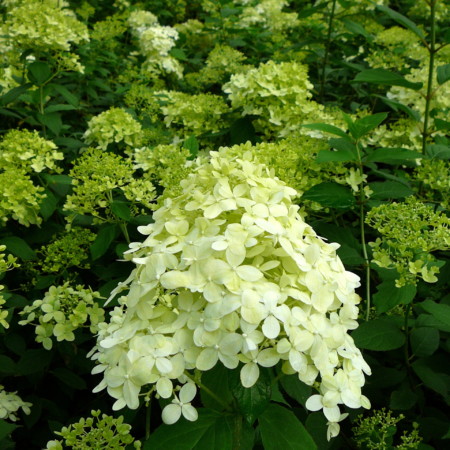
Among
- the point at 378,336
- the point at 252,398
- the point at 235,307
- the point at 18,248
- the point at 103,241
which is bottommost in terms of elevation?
the point at 378,336

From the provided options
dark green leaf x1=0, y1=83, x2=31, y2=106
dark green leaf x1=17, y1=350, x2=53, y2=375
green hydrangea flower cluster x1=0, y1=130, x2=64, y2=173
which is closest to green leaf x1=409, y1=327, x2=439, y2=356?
dark green leaf x1=17, y1=350, x2=53, y2=375

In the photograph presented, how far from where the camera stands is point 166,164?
7.22 feet

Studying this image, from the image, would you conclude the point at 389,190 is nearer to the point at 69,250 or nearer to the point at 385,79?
the point at 385,79

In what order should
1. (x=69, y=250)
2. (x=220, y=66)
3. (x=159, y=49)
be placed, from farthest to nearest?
(x=159, y=49)
(x=220, y=66)
(x=69, y=250)

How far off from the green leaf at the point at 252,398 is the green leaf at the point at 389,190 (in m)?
1.15

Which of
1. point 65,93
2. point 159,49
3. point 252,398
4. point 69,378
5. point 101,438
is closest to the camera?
point 252,398

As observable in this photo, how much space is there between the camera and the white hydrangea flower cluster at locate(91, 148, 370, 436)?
1.10 meters

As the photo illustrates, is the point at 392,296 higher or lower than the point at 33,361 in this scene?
higher

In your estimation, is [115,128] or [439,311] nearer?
[439,311]

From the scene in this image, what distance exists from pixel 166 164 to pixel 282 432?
4.12 ft

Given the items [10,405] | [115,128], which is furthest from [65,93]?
[10,405]

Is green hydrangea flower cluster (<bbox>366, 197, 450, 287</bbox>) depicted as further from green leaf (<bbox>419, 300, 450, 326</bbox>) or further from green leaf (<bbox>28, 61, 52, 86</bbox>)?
→ green leaf (<bbox>28, 61, 52, 86</bbox>)

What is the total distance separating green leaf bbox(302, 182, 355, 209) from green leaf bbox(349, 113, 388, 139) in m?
0.21

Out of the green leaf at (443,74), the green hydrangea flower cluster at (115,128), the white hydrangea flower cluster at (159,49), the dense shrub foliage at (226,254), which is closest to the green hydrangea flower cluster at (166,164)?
the dense shrub foliage at (226,254)
